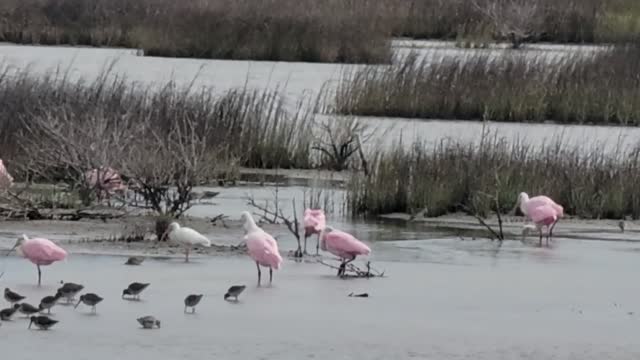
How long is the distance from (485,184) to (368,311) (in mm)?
4903

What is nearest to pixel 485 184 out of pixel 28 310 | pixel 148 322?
pixel 148 322

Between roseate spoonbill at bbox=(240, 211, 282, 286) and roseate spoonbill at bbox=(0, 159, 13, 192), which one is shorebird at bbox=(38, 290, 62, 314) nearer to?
roseate spoonbill at bbox=(240, 211, 282, 286)

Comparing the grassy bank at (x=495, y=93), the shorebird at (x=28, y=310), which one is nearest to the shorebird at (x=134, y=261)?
the shorebird at (x=28, y=310)

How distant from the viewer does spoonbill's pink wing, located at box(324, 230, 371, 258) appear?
1073cm

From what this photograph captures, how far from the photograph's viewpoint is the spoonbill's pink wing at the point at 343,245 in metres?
10.7

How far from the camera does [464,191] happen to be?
14.3 meters

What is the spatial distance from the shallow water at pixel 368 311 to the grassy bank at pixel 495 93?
31.2 ft

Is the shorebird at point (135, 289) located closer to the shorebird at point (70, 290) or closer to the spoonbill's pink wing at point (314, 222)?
the shorebird at point (70, 290)

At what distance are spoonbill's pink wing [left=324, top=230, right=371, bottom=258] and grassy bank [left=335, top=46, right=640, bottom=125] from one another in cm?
1022

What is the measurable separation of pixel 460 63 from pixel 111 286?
46.6ft

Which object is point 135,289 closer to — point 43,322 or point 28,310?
point 28,310

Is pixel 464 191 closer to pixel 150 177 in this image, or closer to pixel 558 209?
pixel 558 209

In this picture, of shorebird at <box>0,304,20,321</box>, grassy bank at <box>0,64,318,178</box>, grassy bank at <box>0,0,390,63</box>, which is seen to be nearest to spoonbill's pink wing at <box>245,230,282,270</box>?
shorebird at <box>0,304,20,321</box>

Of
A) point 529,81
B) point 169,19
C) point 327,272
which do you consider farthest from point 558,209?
point 169,19
